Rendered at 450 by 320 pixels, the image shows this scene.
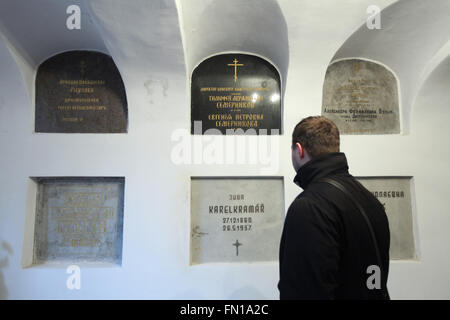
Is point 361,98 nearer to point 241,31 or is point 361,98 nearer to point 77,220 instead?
point 241,31

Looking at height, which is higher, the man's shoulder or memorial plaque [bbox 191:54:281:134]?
memorial plaque [bbox 191:54:281:134]

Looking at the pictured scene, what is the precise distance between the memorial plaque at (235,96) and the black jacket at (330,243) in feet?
7.50

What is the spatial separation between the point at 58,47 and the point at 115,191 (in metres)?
1.97

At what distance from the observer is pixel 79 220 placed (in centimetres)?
344

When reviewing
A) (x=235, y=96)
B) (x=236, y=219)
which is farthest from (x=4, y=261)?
(x=235, y=96)

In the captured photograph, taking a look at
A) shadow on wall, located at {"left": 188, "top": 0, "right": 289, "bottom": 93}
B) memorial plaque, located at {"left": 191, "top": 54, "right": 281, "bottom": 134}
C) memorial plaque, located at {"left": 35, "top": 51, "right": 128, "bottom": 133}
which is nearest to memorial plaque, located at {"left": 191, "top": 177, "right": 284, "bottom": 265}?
memorial plaque, located at {"left": 191, "top": 54, "right": 281, "bottom": 134}

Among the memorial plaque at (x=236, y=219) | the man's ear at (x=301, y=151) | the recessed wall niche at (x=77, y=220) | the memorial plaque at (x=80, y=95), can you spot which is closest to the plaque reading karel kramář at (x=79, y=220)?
the recessed wall niche at (x=77, y=220)

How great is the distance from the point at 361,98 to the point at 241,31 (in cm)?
176

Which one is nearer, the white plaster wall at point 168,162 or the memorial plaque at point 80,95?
the white plaster wall at point 168,162

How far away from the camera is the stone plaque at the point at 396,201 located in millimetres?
3504

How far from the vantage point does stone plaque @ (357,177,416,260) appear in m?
3.50

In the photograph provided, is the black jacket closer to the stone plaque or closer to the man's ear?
the man's ear

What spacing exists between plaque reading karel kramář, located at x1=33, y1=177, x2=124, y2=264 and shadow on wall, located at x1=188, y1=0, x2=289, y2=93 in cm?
193

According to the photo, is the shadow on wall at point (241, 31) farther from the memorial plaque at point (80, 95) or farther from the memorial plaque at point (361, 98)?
the memorial plaque at point (80, 95)
